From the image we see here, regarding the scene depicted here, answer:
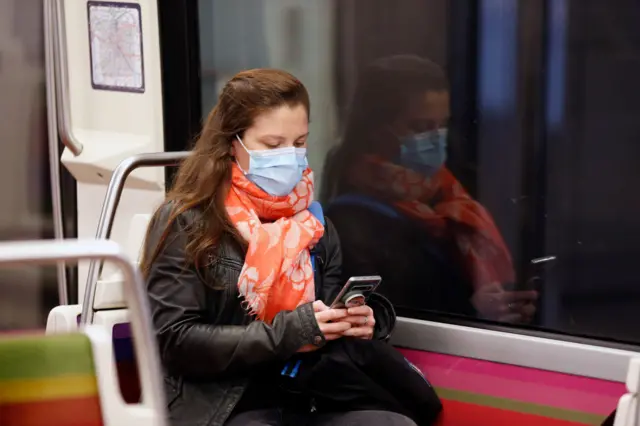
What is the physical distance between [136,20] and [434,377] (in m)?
1.68

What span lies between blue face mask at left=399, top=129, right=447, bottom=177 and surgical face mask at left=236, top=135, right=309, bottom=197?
0.56m

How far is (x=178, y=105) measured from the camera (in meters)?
3.74

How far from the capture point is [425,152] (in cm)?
304

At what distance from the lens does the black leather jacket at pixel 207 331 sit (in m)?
2.48

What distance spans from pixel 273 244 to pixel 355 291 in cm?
25

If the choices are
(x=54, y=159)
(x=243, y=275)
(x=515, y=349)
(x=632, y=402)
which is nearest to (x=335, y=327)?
(x=243, y=275)

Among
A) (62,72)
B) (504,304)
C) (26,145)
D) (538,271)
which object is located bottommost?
(504,304)

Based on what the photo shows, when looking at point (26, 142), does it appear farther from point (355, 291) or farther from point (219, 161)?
point (355, 291)

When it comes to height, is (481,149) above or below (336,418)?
above

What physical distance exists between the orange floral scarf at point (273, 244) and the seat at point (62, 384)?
2.54 ft

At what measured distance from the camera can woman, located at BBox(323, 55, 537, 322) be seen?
2.97m

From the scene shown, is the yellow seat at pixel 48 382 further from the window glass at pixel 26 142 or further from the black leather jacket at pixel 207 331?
the window glass at pixel 26 142

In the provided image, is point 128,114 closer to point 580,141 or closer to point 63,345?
point 580,141

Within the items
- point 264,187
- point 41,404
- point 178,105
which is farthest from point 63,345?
point 178,105
